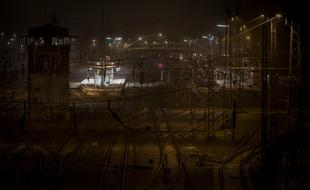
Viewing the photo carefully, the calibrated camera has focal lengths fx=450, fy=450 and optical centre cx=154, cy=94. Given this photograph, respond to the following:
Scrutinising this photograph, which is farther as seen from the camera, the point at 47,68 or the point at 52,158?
the point at 47,68

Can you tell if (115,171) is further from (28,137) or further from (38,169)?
(28,137)

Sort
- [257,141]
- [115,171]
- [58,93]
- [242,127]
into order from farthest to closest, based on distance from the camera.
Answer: [58,93] → [242,127] → [257,141] → [115,171]

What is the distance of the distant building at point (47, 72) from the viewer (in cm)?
1872

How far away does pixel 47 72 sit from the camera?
62.3 feet

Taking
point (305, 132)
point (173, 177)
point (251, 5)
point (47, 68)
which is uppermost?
point (251, 5)

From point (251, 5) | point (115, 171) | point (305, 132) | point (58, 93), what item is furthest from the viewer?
point (251, 5)

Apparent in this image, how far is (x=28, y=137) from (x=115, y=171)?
17.8 feet

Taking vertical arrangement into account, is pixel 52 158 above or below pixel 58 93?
below

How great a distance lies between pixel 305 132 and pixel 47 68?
1213cm

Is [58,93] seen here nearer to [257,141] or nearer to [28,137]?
[28,137]

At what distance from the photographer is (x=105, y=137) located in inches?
616

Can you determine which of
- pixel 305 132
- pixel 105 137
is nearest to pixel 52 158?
pixel 105 137

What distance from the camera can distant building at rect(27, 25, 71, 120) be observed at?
18.7 meters

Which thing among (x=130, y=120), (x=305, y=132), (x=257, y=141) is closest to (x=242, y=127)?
(x=257, y=141)
